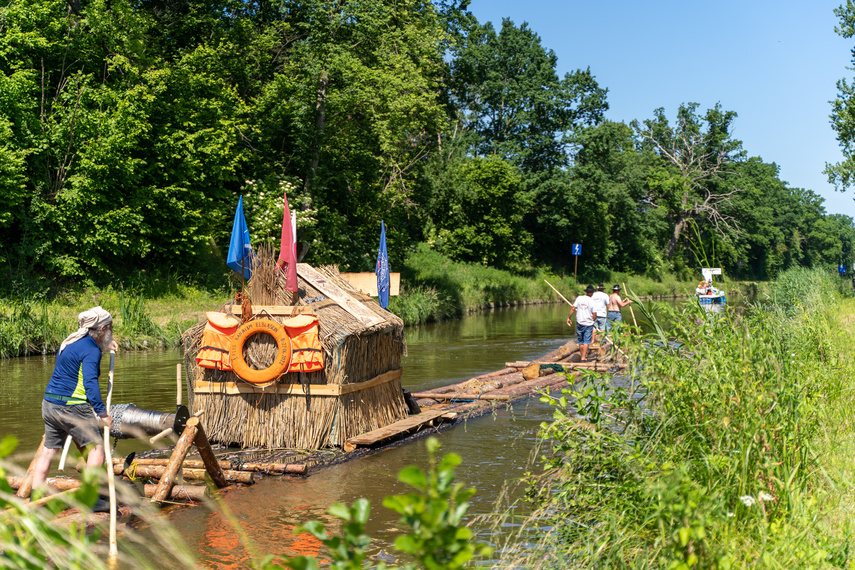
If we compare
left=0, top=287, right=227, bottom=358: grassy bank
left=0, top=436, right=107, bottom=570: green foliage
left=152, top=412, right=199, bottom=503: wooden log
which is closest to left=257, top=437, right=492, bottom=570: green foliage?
left=0, top=436, right=107, bottom=570: green foliage

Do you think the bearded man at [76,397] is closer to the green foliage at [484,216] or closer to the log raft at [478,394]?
the log raft at [478,394]

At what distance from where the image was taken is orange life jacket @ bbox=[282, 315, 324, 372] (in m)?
9.60

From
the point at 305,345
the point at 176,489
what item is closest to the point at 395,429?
the point at 305,345

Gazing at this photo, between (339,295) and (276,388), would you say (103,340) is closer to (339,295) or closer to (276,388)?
(276,388)

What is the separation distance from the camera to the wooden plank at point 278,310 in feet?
32.3

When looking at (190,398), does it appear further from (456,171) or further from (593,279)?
(593,279)

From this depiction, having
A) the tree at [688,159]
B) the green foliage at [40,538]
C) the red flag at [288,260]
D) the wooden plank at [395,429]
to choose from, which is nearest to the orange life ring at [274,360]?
the red flag at [288,260]

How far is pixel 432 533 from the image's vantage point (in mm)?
2221

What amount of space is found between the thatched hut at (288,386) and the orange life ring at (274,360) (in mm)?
156

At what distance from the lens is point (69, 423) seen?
7.18 meters

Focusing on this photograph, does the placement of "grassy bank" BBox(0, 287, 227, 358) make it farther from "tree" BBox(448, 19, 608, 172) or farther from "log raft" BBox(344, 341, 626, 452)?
"tree" BBox(448, 19, 608, 172)

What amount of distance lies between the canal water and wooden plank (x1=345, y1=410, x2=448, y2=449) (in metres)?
0.22

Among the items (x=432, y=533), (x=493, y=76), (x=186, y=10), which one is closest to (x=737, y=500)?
(x=432, y=533)

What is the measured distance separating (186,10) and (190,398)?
82.0 feet
